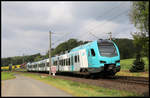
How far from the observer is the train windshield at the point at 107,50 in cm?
1680

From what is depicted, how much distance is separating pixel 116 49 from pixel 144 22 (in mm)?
4272

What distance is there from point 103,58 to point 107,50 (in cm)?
111

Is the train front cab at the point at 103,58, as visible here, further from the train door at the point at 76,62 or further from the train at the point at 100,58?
the train door at the point at 76,62

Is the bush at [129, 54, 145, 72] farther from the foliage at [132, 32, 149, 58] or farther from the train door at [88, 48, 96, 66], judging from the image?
the train door at [88, 48, 96, 66]

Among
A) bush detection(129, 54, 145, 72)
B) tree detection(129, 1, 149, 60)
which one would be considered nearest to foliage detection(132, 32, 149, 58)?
tree detection(129, 1, 149, 60)

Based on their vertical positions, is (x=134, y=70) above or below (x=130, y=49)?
below

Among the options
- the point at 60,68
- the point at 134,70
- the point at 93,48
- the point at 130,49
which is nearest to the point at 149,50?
the point at 130,49

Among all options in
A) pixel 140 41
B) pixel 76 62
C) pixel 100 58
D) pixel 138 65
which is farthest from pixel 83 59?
pixel 138 65

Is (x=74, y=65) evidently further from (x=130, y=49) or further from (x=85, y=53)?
(x=130, y=49)

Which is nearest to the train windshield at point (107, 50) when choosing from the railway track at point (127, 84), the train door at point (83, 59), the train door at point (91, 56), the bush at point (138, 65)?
the train door at point (91, 56)

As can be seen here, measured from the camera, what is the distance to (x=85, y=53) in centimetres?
1859

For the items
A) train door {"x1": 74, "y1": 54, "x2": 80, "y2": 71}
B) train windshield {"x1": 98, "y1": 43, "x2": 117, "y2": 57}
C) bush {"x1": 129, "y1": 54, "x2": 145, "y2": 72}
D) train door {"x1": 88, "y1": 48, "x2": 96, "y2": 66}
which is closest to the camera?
train windshield {"x1": 98, "y1": 43, "x2": 117, "y2": 57}

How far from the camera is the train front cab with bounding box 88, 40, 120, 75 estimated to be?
1631 cm

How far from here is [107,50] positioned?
17.1 m
